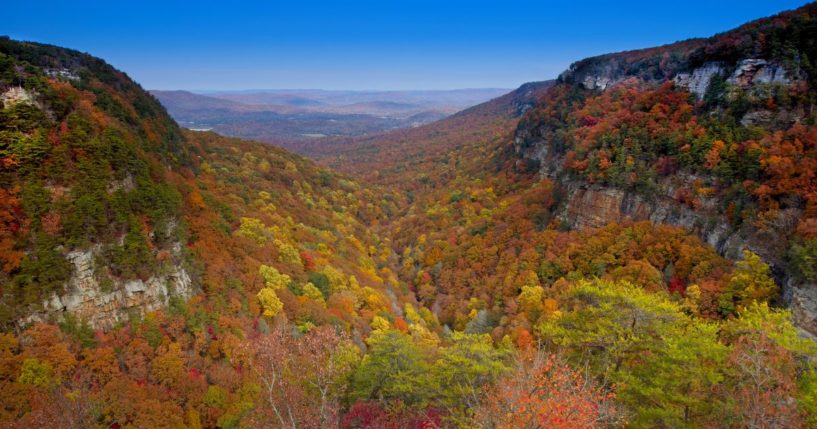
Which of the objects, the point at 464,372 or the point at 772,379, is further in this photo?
the point at 464,372

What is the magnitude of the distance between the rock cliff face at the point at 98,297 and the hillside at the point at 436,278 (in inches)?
5.3

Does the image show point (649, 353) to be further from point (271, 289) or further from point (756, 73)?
point (756, 73)

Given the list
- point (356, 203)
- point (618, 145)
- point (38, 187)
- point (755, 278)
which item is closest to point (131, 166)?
point (38, 187)

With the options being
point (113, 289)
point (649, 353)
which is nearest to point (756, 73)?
point (649, 353)

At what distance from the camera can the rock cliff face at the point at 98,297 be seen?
24781 millimetres

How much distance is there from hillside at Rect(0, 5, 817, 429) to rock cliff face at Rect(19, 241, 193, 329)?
0.44 feet

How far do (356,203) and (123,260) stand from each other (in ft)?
268

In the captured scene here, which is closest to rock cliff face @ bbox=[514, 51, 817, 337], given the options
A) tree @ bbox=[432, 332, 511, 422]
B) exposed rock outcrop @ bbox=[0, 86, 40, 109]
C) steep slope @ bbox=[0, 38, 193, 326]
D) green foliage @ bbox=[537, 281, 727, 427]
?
green foliage @ bbox=[537, 281, 727, 427]

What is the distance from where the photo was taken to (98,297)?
2652 centimetres

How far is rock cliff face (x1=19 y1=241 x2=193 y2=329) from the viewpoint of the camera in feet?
81.3

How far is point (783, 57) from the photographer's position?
1895 inches

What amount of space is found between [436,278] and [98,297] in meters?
51.0

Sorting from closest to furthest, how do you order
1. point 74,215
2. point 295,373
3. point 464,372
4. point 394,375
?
1. point 295,373
2. point 464,372
3. point 74,215
4. point 394,375

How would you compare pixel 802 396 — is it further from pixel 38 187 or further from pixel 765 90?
pixel 765 90
